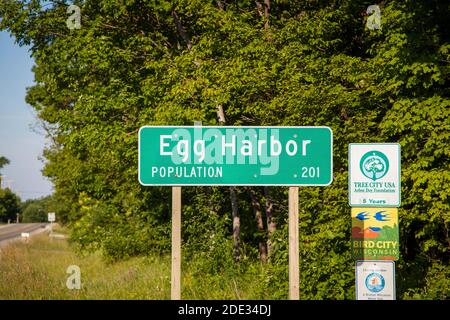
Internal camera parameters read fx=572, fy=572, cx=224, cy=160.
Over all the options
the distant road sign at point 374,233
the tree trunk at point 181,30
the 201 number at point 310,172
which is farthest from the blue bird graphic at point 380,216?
the tree trunk at point 181,30

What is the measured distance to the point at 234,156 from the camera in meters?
7.22

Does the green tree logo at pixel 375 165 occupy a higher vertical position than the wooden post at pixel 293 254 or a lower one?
higher

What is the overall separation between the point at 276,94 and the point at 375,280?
7.53 m

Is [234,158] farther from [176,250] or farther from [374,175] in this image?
[374,175]

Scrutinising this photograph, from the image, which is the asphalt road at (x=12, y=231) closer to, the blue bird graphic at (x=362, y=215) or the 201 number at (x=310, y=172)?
the 201 number at (x=310, y=172)

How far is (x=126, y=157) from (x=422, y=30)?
28.4ft

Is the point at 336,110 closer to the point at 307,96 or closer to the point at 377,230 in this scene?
the point at 307,96

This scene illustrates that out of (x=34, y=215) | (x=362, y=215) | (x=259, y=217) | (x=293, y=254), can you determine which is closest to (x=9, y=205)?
(x=34, y=215)

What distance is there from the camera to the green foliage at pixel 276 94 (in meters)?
10.9

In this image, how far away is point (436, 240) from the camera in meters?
12.0

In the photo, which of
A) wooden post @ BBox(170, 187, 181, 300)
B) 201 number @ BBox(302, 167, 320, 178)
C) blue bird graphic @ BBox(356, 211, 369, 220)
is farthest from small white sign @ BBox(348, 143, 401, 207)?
wooden post @ BBox(170, 187, 181, 300)

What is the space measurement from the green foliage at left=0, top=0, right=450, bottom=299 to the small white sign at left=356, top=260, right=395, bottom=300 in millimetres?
3604

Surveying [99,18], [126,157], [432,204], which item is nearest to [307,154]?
[432,204]

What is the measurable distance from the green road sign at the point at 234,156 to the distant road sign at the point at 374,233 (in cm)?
65
